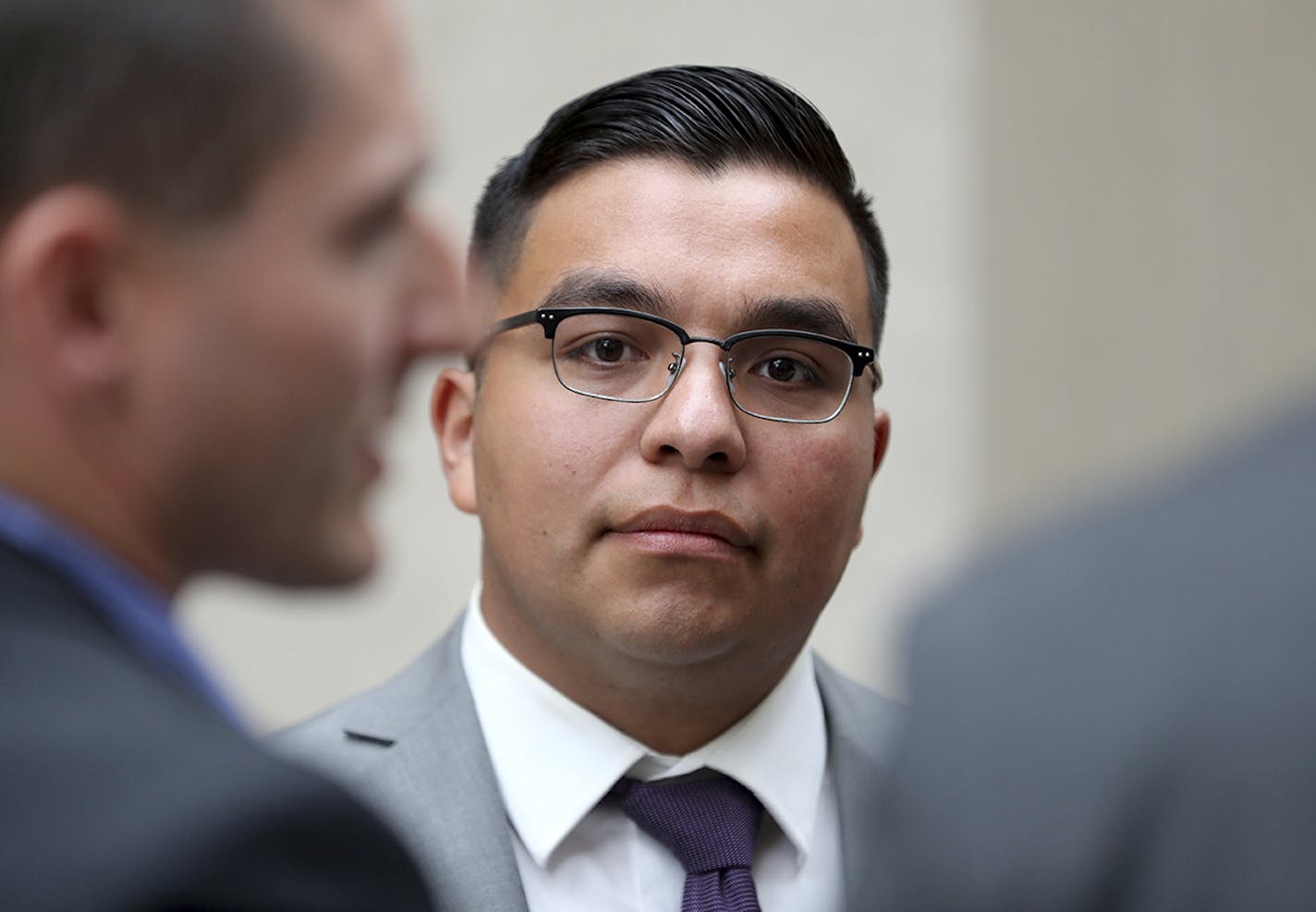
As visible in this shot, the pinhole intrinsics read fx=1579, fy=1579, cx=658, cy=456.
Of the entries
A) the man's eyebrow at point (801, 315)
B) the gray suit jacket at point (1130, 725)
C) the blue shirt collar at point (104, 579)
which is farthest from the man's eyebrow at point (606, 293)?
the gray suit jacket at point (1130, 725)

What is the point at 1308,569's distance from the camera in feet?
2.55

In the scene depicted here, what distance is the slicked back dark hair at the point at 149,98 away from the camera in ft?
3.39

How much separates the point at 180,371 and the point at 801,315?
137 cm

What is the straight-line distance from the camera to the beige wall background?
479 cm

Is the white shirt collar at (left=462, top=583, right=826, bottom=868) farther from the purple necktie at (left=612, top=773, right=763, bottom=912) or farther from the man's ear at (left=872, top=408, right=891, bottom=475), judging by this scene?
the man's ear at (left=872, top=408, right=891, bottom=475)

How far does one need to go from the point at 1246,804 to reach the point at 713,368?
60.5 inches

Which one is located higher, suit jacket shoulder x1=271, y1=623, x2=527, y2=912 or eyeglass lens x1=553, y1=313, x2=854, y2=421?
eyeglass lens x1=553, y1=313, x2=854, y2=421

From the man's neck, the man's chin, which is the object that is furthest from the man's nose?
the man's chin

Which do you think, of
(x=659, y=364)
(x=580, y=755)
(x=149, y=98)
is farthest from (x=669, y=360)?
(x=149, y=98)

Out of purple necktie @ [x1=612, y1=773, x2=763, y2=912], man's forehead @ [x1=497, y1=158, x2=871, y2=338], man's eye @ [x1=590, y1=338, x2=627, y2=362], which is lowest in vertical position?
purple necktie @ [x1=612, y1=773, x2=763, y2=912]

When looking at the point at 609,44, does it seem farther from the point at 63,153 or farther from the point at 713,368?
the point at 63,153

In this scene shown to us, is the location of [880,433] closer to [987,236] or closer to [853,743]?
[853,743]

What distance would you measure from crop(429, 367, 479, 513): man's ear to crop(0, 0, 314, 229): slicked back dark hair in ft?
4.58

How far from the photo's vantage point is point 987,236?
5160 mm
